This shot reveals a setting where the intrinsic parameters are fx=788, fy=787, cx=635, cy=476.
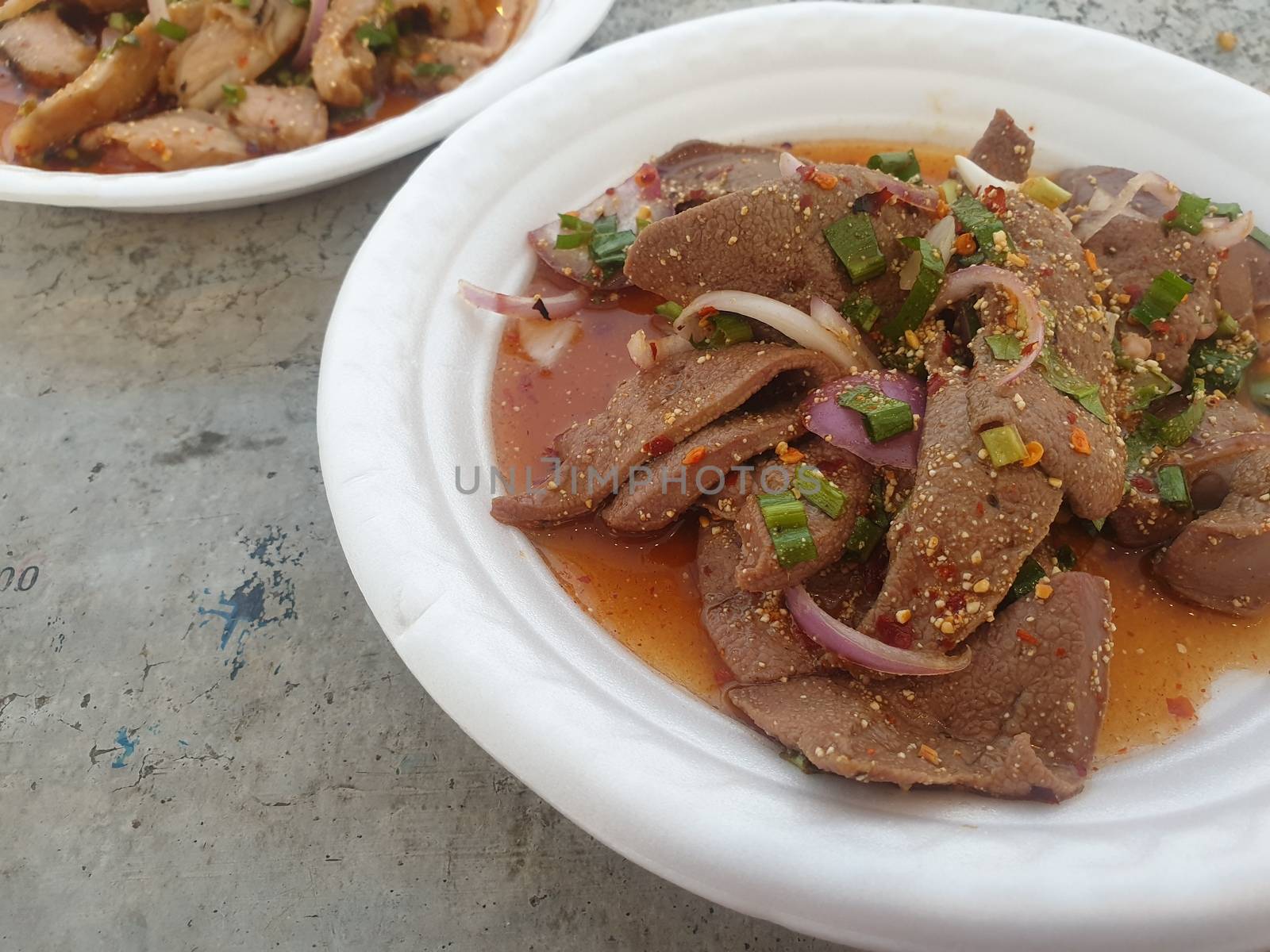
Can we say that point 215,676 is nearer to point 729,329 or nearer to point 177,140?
point 729,329

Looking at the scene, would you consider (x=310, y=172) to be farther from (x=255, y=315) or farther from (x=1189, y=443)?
(x=1189, y=443)

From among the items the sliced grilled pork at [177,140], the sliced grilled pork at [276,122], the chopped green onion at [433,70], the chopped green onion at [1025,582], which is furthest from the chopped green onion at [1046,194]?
the sliced grilled pork at [177,140]

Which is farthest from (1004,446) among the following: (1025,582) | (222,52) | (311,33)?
(222,52)

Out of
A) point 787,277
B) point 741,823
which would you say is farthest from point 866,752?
point 787,277

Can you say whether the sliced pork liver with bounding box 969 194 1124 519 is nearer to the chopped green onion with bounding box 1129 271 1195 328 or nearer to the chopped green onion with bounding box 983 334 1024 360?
the chopped green onion with bounding box 983 334 1024 360

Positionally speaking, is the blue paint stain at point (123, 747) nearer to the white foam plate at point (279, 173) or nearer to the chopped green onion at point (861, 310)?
the white foam plate at point (279, 173)

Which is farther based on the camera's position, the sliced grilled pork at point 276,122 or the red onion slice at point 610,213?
the sliced grilled pork at point 276,122

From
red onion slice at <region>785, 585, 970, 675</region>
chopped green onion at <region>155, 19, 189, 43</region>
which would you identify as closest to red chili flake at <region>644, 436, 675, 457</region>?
red onion slice at <region>785, 585, 970, 675</region>
